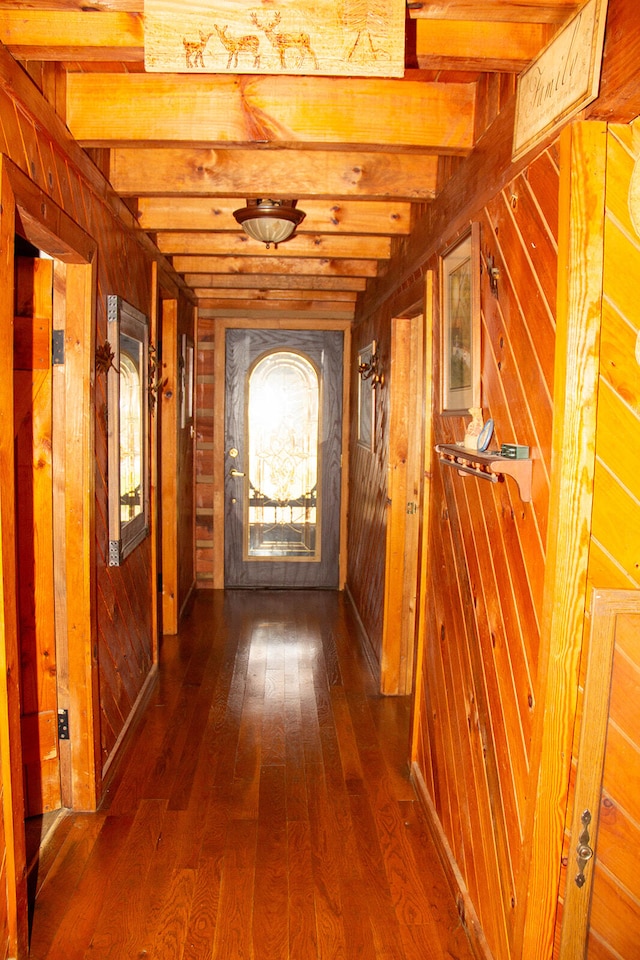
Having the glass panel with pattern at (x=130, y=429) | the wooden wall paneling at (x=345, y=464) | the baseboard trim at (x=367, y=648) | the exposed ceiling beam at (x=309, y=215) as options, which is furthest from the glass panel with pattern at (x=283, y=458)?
the exposed ceiling beam at (x=309, y=215)

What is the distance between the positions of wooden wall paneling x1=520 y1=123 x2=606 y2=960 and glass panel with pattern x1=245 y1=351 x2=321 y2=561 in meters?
4.38

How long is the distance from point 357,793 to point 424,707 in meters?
0.43

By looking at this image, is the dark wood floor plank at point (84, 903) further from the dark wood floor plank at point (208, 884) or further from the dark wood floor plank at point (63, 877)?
the dark wood floor plank at point (208, 884)

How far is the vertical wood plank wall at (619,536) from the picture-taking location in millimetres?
1384

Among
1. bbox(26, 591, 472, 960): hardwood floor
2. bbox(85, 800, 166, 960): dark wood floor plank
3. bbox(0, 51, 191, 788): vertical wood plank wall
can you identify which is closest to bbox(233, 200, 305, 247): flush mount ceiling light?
bbox(0, 51, 191, 788): vertical wood plank wall

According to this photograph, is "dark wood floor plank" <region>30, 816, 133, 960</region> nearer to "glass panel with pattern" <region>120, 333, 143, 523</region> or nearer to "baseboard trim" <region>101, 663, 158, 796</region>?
"baseboard trim" <region>101, 663, 158, 796</region>

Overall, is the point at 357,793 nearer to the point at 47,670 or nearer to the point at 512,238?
the point at 47,670

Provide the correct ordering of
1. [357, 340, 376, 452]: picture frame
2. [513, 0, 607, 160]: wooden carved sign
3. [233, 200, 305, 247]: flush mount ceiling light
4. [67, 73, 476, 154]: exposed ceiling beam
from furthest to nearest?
[357, 340, 376, 452]: picture frame → [233, 200, 305, 247]: flush mount ceiling light → [67, 73, 476, 154]: exposed ceiling beam → [513, 0, 607, 160]: wooden carved sign

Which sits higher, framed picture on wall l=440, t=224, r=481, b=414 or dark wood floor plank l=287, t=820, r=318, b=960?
framed picture on wall l=440, t=224, r=481, b=414

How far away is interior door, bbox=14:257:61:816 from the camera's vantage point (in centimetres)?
242

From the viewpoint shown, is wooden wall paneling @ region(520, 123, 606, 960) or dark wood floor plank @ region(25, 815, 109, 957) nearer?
wooden wall paneling @ region(520, 123, 606, 960)

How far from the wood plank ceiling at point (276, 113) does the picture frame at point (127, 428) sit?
510 mm

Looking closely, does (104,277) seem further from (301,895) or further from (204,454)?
(204,454)

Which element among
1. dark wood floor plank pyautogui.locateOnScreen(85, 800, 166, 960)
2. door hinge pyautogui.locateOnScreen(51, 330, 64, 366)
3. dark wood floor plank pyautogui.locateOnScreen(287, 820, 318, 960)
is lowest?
dark wood floor plank pyautogui.locateOnScreen(287, 820, 318, 960)
